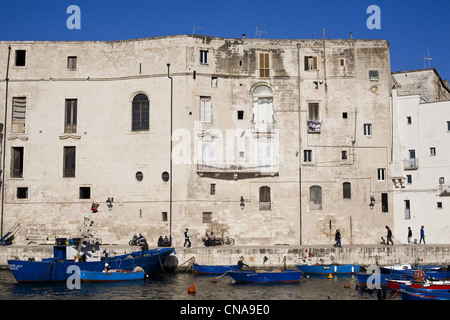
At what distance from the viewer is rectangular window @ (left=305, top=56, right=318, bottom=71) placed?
38.5 metres

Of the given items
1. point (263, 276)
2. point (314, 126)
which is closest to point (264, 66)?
point (314, 126)

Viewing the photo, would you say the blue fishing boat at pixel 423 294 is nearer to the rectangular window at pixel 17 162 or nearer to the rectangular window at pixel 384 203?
the rectangular window at pixel 384 203

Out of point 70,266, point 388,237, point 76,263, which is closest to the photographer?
point 70,266

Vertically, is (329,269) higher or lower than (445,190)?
lower

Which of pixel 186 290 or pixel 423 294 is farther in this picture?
pixel 186 290

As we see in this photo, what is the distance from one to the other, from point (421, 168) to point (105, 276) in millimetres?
22096

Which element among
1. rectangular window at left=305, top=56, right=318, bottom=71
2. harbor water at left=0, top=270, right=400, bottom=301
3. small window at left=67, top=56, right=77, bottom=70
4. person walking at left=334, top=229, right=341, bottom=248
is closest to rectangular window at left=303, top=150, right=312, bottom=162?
person walking at left=334, top=229, right=341, bottom=248

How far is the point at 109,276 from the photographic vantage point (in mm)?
28859

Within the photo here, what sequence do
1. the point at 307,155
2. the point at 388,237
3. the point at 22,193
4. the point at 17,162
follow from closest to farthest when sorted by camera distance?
the point at 388,237, the point at 307,155, the point at 22,193, the point at 17,162

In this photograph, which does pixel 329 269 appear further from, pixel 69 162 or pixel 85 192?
pixel 69 162

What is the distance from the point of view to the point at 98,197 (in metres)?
37.6

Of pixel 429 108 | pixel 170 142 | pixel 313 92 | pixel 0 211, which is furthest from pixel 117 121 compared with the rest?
pixel 429 108

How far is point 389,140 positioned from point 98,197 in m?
20.6

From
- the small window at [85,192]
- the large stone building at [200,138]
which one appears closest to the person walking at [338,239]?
the large stone building at [200,138]
